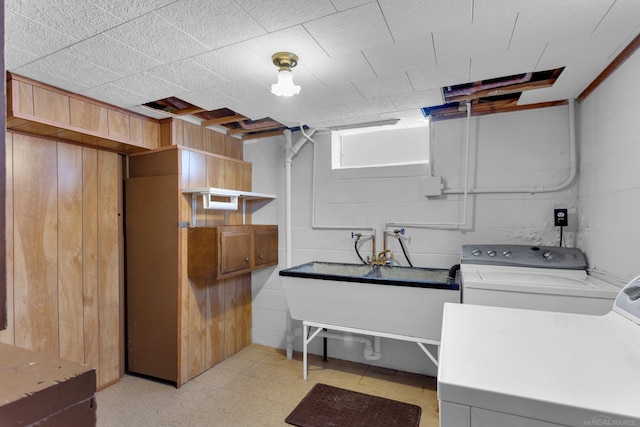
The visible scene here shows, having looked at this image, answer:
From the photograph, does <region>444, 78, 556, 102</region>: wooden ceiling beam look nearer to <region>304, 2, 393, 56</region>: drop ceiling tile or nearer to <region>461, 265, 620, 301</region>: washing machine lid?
<region>304, 2, 393, 56</region>: drop ceiling tile

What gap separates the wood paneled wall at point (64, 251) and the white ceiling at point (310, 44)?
60 cm

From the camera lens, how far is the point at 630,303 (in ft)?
4.16

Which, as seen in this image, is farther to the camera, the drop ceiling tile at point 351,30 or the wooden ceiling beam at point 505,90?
the wooden ceiling beam at point 505,90

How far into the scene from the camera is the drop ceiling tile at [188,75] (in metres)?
1.89

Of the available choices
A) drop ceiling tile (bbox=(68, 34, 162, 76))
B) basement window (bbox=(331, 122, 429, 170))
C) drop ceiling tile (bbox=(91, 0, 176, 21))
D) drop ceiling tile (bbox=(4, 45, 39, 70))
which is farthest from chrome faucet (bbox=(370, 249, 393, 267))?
drop ceiling tile (bbox=(4, 45, 39, 70))

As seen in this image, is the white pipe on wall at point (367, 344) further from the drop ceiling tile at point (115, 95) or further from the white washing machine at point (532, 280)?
the drop ceiling tile at point (115, 95)

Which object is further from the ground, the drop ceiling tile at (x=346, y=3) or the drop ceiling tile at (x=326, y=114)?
the drop ceiling tile at (x=346, y=3)

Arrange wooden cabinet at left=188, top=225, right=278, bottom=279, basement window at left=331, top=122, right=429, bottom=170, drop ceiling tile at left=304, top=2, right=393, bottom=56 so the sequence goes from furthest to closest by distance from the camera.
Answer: basement window at left=331, top=122, right=429, bottom=170
wooden cabinet at left=188, top=225, right=278, bottom=279
drop ceiling tile at left=304, top=2, right=393, bottom=56

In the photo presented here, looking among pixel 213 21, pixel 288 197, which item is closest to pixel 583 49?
pixel 213 21

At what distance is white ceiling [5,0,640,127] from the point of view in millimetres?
1375

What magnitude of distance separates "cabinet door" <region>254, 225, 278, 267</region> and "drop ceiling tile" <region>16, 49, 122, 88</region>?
166 centimetres

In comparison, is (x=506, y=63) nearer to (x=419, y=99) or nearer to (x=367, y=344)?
(x=419, y=99)

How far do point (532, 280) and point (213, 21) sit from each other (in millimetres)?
2244

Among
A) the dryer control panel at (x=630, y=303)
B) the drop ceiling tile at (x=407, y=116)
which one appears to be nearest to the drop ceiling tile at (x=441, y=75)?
the drop ceiling tile at (x=407, y=116)
